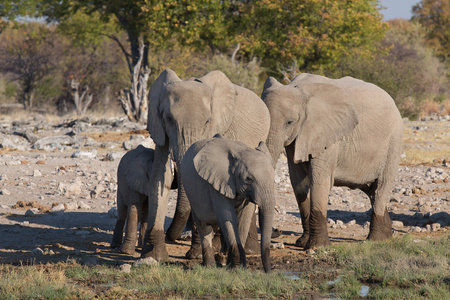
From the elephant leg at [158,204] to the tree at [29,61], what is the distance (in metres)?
28.5

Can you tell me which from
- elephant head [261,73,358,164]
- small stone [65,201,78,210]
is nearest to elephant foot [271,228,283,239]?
elephant head [261,73,358,164]

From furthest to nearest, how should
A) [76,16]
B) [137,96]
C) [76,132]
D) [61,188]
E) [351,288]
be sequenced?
[76,16], [137,96], [76,132], [61,188], [351,288]

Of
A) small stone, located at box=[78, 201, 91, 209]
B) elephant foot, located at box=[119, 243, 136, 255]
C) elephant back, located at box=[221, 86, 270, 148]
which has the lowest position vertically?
small stone, located at box=[78, 201, 91, 209]

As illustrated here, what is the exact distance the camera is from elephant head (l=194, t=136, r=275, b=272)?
6188mm

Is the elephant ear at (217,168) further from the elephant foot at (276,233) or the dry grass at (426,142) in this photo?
the dry grass at (426,142)

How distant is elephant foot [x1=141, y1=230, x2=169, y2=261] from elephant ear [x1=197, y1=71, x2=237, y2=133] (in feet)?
4.31

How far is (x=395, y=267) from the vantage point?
673 centimetres

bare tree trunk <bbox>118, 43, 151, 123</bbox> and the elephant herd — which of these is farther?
bare tree trunk <bbox>118, 43, 151, 123</bbox>

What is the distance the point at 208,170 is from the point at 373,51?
87.1 ft

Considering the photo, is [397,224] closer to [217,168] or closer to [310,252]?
[310,252]

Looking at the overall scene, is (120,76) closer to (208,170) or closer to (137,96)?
(137,96)

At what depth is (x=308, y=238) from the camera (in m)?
8.52

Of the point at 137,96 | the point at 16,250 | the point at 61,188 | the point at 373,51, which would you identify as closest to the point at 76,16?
the point at 137,96

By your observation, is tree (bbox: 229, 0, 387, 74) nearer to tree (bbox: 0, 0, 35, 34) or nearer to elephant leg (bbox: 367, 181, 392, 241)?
tree (bbox: 0, 0, 35, 34)
